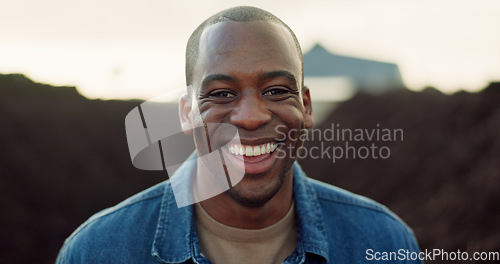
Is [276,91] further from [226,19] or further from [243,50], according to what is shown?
[226,19]

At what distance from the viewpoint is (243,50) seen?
2520mm

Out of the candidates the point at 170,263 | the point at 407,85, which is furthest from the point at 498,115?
the point at 170,263

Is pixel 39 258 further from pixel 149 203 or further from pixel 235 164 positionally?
pixel 235 164

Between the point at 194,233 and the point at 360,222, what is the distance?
107 cm

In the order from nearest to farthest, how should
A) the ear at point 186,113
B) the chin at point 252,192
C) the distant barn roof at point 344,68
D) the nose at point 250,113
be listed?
1. the nose at point 250,113
2. the chin at point 252,192
3. the ear at point 186,113
4. the distant barn roof at point 344,68

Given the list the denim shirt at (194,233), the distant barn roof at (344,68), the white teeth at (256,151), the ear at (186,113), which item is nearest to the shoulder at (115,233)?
the denim shirt at (194,233)

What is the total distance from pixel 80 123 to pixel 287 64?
7.25m

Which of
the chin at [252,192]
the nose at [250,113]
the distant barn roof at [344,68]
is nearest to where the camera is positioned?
the nose at [250,113]

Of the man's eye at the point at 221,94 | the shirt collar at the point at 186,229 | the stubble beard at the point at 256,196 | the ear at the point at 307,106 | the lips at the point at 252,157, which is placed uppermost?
the man's eye at the point at 221,94

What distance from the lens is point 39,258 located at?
7.07 meters

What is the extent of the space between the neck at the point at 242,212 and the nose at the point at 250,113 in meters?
0.45

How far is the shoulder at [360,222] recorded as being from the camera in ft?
9.38

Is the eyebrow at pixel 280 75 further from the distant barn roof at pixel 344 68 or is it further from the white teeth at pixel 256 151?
the distant barn roof at pixel 344 68

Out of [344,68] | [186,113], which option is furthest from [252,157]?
[344,68]
